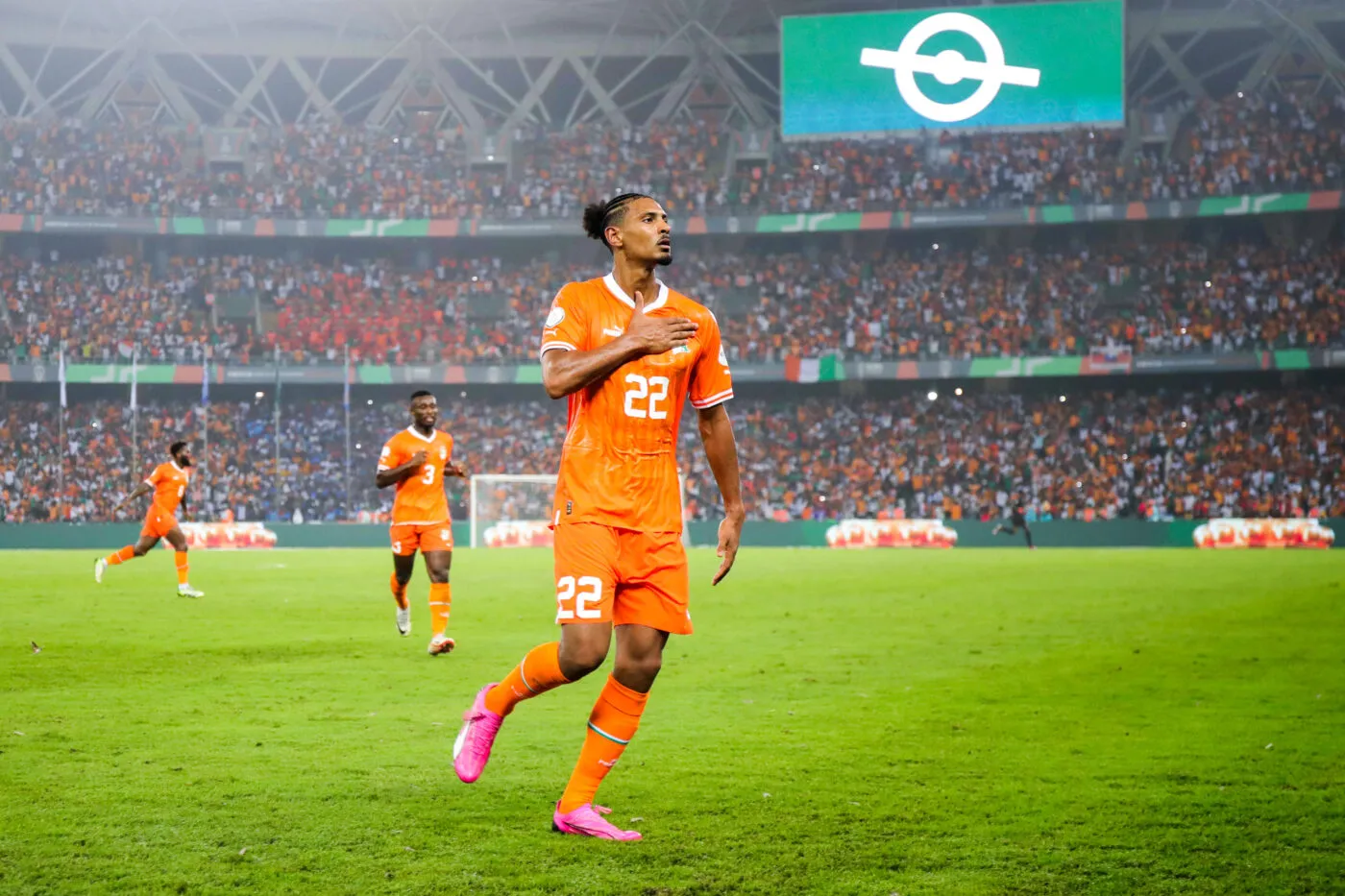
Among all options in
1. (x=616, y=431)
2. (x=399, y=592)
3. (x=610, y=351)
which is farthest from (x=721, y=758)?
(x=399, y=592)

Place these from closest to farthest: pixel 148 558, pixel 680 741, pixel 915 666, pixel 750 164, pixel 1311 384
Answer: pixel 680 741 → pixel 915 666 → pixel 148 558 → pixel 1311 384 → pixel 750 164

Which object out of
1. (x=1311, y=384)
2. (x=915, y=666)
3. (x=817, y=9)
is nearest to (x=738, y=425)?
(x=817, y=9)

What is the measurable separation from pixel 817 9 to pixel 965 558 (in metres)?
24.7

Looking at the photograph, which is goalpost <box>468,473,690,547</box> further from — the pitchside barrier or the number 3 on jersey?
the number 3 on jersey

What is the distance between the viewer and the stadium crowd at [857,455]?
143 feet

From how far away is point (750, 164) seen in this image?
2131 inches

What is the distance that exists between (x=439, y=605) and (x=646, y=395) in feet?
27.6

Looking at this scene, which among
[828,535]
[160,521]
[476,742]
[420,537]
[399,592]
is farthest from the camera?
[828,535]

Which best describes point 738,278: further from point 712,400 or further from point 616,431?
point 616,431

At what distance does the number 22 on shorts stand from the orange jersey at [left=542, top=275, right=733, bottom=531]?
0.25m

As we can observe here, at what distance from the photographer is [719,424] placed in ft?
21.5

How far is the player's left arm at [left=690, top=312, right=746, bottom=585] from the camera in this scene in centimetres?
644

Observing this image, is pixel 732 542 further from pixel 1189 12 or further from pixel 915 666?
pixel 1189 12

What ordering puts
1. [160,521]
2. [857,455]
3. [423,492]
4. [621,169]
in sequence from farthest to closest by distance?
[621,169] → [857,455] → [160,521] → [423,492]
